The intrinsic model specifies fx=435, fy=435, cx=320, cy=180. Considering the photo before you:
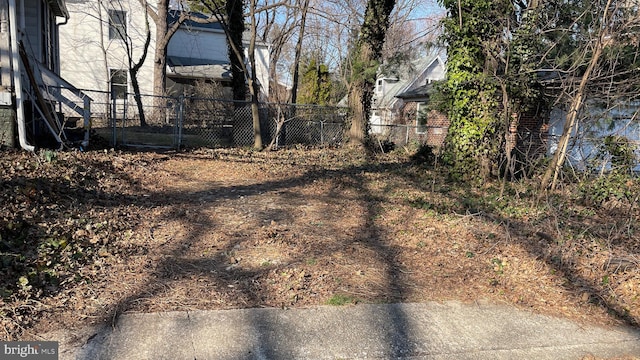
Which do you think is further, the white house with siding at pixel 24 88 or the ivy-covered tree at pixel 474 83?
the ivy-covered tree at pixel 474 83

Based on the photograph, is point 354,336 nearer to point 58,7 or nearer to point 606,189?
point 606,189

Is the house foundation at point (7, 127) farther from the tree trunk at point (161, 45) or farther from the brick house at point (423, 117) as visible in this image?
the brick house at point (423, 117)

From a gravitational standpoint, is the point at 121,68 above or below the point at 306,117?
above

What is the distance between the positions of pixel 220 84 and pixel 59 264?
68.9 ft

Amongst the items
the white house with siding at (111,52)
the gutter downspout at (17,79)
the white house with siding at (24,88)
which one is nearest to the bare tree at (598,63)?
the gutter downspout at (17,79)

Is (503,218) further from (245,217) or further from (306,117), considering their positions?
(306,117)

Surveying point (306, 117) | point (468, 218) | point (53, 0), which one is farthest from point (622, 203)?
point (53, 0)

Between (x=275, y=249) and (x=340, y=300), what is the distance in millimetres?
1215

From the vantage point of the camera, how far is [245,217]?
591 cm

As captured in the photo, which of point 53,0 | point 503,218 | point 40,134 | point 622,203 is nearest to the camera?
point 503,218

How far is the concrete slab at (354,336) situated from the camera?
294cm

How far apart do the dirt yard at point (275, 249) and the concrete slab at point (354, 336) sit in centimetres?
19

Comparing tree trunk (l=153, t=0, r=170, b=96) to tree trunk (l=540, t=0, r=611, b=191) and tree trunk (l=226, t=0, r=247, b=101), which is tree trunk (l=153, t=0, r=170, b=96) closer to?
tree trunk (l=226, t=0, r=247, b=101)

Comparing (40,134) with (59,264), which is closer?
(59,264)
